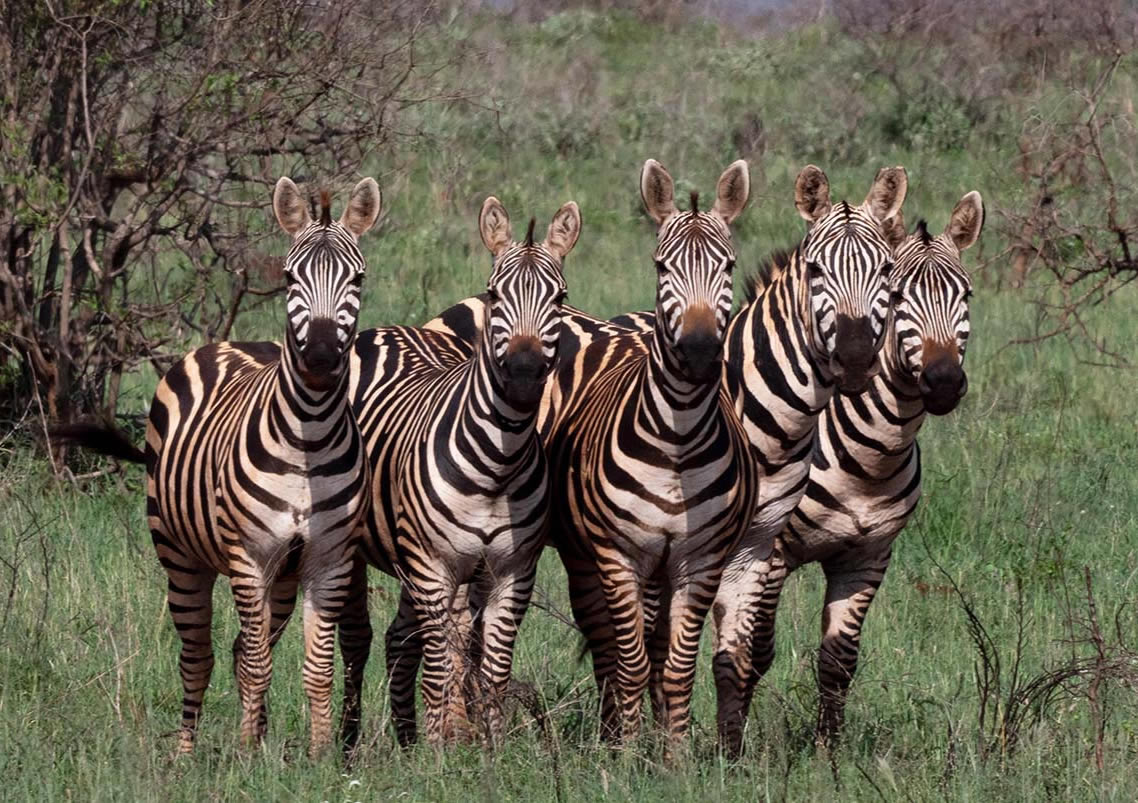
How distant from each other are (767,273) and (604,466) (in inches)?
47.8

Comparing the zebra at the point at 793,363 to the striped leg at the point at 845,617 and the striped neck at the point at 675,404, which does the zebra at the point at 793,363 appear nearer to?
the striped leg at the point at 845,617

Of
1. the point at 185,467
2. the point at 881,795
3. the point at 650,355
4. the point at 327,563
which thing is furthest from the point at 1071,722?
the point at 185,467

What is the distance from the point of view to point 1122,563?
24.6 ft

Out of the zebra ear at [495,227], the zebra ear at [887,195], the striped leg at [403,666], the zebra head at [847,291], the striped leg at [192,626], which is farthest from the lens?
the striped leg at [403,666]

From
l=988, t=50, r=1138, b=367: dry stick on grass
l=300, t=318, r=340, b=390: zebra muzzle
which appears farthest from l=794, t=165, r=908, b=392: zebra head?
l=988, t=50, r=1138, b=367: dry stick on grass

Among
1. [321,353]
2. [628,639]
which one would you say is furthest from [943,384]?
[321,353]

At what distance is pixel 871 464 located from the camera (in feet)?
18.3

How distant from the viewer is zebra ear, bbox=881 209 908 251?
5707 millimetres

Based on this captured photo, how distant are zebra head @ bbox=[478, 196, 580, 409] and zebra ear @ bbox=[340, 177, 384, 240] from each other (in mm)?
459

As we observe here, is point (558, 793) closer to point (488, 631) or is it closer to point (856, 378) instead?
point (488, 631)

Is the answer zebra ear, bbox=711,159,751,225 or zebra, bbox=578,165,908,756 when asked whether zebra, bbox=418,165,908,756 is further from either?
zebra ear, bbox=711,159,751,225

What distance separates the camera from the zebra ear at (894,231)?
225 inches

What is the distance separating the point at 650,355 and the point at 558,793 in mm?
1418

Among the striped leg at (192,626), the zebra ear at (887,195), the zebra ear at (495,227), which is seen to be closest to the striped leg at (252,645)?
the striped leg at (192,626)
